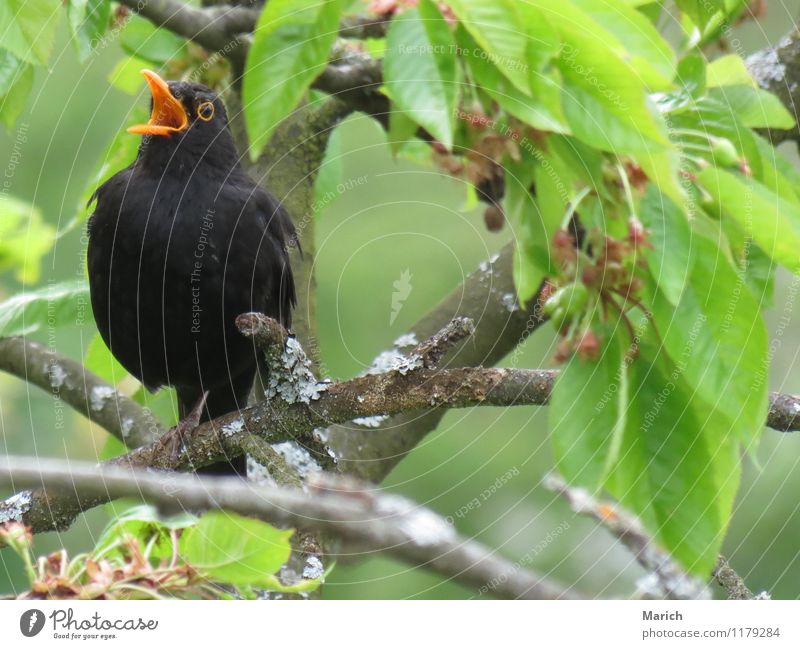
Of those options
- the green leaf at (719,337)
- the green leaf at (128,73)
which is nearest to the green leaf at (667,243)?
the green leaf at (719,337)

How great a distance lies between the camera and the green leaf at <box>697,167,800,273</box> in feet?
4.07

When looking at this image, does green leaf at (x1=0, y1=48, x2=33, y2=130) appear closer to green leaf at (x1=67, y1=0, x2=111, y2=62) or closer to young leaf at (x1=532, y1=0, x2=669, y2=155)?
green leaf at (x1=67, y1=0, x2=111, y2=62)

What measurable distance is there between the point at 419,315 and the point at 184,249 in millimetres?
582

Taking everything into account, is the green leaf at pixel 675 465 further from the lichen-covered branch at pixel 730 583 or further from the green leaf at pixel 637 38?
the green leaf at pixel 637 38

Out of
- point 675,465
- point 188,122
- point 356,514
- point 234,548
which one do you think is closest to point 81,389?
point 188,122

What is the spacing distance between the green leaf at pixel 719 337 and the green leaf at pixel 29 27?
39.2 inches

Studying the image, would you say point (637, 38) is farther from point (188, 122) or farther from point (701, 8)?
point (188, 122)

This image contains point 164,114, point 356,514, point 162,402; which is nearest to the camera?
point 356,514

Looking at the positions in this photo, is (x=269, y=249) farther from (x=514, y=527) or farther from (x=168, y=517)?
(x=168, y=517)

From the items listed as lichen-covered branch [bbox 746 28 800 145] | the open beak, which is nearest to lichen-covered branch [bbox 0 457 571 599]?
the open beak

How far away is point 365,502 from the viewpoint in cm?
66

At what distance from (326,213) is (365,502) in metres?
1.57

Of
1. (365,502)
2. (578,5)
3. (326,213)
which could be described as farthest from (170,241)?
(365,502)

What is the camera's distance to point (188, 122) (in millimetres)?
2100
